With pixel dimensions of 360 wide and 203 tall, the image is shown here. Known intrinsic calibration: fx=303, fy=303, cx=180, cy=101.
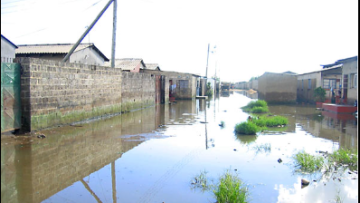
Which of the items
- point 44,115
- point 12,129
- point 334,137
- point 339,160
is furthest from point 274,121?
point 12,129

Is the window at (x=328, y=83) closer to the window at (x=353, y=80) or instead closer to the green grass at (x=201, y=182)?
the window at (x=353, y=80)

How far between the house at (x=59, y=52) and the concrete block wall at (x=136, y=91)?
5.91 meters

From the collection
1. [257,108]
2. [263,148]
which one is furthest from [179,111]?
[263,148]

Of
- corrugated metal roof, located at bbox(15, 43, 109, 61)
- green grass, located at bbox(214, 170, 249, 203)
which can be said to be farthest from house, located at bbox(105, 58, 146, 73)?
green grass, located at bbox(214, 170, 249, 203)

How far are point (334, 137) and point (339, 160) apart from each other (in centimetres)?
352

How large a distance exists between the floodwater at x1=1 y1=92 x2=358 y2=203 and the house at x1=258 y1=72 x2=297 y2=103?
13978mm

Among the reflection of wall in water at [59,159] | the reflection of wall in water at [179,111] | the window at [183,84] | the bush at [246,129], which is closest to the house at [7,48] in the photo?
the reflection of wall in water at [179,111]

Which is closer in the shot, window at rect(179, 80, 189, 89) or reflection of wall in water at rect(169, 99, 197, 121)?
reflection of wall in water at rect(169, 99, 197, 121)

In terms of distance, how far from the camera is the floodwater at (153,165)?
445 cm

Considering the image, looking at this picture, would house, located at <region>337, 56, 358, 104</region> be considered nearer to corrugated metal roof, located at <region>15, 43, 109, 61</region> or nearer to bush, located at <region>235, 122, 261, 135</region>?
bush, located at <region>235, 122, 261, 135</region>

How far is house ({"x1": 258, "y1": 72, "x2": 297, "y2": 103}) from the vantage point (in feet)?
77.6

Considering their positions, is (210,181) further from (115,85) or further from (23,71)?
(115,85)

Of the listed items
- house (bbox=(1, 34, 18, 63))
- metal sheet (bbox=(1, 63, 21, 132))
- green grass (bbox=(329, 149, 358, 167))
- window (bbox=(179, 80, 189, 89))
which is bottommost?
green grass (bbox=(329, 149, 358, 167))

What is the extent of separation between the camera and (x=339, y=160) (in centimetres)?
617
